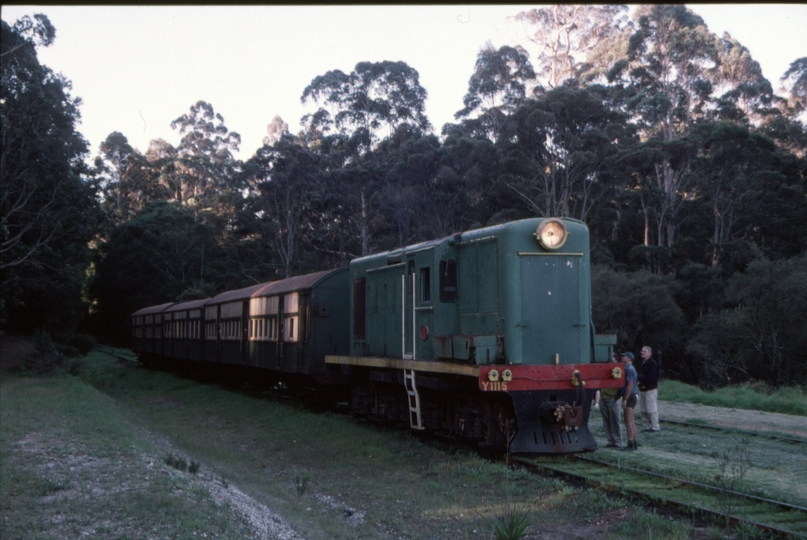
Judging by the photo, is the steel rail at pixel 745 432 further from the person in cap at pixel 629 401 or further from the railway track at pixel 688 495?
the railway track at pixel 688 495

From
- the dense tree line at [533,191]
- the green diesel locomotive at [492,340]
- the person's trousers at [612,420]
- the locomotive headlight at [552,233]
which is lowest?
the person's trousers at [612,420]

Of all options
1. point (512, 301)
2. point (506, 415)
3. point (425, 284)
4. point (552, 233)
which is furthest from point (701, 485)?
point (425, 284)

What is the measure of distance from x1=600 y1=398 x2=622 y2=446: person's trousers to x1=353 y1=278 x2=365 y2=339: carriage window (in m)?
5.67

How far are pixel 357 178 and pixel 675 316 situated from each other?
24202 mm

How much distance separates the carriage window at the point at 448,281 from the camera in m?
11.9

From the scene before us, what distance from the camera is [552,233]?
11117mm

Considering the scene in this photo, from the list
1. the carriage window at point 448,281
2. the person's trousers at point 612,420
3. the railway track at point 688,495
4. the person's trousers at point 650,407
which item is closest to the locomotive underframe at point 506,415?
the railway track at point 688,495

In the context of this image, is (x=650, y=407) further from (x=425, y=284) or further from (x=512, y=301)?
(x=425, y=284)

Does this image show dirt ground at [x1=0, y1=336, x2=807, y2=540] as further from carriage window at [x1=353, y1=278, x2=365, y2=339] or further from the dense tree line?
the dense tree line

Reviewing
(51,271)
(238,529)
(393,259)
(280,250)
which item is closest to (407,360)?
(393,259)

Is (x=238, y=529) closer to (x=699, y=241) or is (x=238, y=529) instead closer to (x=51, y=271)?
(x=51, y=271)

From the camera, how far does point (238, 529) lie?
714cm

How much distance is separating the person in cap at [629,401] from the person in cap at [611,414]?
159 millimetres

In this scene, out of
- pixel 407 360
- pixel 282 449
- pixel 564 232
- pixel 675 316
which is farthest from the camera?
pixel 675 316
